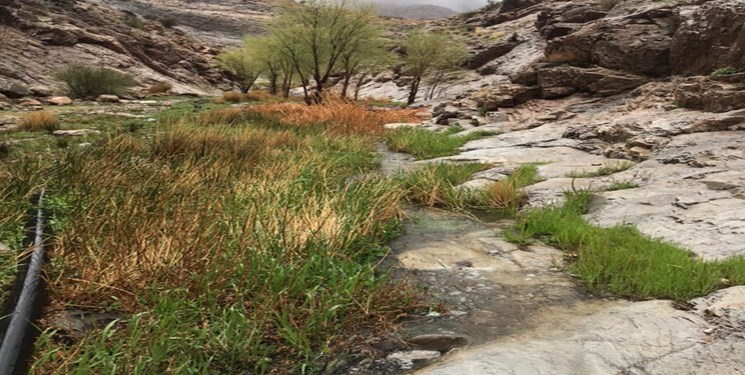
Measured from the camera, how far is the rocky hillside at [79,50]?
22297 millimetres

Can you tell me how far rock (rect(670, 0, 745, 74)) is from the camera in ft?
30.5

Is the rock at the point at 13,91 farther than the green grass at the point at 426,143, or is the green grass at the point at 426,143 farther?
the rock at the point at 13,91

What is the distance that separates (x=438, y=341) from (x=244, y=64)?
3929cm

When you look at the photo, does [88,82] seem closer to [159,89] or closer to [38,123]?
[159,89]

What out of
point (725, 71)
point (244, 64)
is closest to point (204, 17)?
point (244, 64)

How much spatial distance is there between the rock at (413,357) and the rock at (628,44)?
1206cm

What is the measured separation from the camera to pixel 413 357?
2361mm

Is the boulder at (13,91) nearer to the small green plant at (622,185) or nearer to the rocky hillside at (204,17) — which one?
the small green plant at (622,185)

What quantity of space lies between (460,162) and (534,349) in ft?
19.7

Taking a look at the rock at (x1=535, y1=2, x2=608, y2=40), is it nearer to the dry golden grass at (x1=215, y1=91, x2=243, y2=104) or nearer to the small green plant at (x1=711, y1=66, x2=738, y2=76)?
the small green plant at (x1=711, y1=66, x2=738, y2=76)

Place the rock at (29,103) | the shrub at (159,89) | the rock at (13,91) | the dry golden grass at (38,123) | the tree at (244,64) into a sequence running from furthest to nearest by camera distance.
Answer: the tree at (244,64), the shrub at (159,89), the rock at (13,91), the rock at (29,103), the dry golden grass at (38,123)

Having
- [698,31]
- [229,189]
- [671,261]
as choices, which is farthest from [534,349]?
[698,31]

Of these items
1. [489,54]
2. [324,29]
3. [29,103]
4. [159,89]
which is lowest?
[159,89]

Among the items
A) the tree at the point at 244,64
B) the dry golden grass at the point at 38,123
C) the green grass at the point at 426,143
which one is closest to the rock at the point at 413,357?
the green grass at the point at 426,143
